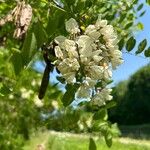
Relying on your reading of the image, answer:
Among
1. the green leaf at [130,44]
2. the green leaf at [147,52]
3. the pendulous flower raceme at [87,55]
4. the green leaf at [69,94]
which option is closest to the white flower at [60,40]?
the pendulous flower raceme at [87,55]

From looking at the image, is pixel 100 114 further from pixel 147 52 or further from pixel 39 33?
pixel 39 33

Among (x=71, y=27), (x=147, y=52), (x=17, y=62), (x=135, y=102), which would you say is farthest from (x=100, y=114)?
(x=135, y=102)

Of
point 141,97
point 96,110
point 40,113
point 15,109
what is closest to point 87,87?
point 96,110

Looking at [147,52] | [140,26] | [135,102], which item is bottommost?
[147,52]

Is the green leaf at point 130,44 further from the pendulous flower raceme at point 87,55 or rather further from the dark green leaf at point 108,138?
the dark green leaf at point 108,138

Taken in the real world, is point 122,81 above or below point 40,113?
above

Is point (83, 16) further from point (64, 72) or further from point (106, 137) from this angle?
point (106, 137)
